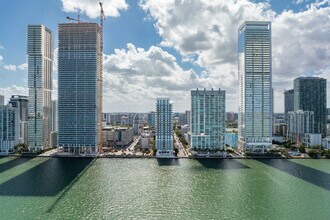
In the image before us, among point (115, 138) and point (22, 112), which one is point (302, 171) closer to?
point (115, 138)

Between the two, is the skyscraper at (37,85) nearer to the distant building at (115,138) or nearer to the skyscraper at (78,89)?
the skyscraper at (78,89)

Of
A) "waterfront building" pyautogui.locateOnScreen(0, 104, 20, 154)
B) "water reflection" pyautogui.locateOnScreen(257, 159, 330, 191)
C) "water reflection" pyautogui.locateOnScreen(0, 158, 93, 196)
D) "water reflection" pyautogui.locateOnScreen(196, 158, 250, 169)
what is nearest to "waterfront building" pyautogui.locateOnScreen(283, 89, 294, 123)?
"water reflection" pyautogui.locateOnScreen(257, 159, 330, 191)

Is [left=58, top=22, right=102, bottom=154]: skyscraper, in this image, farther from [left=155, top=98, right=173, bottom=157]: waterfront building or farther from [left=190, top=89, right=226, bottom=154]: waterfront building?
[left=190, top=89, right=226, bottom=154]: waterfront building

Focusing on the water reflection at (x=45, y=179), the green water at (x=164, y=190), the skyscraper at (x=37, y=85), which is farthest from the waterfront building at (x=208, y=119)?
the skyscraper at (x=37, y=85)

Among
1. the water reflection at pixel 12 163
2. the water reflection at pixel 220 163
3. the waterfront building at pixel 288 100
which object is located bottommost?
the water reflection at pixel 12 163

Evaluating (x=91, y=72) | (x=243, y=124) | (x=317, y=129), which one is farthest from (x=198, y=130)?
(x=317, y=129)

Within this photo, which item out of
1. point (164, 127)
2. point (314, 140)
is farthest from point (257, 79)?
point (314, 140)

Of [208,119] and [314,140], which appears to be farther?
[314,140]
